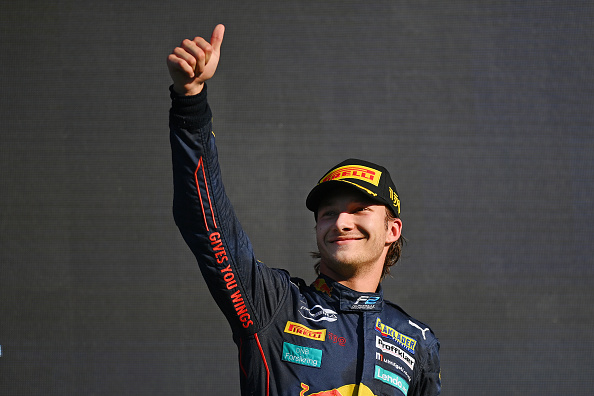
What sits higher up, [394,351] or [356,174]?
[356,174]

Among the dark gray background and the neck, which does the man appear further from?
the dark gray background

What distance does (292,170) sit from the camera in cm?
271

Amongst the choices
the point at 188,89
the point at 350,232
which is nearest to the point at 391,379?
the point at 350,232

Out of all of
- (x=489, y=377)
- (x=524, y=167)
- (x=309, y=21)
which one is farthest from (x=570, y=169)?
(x=309, y=21)

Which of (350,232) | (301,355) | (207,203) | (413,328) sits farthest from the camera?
(413,328)

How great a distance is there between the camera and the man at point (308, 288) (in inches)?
32.9

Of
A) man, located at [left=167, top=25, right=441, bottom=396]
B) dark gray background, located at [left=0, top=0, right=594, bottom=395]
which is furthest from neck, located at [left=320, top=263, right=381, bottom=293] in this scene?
dark gray background, located at [left=0, top=0, right=594, bottom=395]

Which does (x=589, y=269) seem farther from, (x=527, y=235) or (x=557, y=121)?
(x=557, y=121)

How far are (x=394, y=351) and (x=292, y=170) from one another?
1622 mm

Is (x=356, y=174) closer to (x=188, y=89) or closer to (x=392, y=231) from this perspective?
(x=392, y=231)

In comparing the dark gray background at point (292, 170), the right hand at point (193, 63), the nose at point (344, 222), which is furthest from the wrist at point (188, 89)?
the dark gray background at point (292, 170)

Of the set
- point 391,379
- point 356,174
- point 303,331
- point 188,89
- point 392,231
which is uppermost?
point 188,89

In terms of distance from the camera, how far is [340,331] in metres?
1.11

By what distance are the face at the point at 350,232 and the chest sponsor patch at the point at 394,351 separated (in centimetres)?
14
